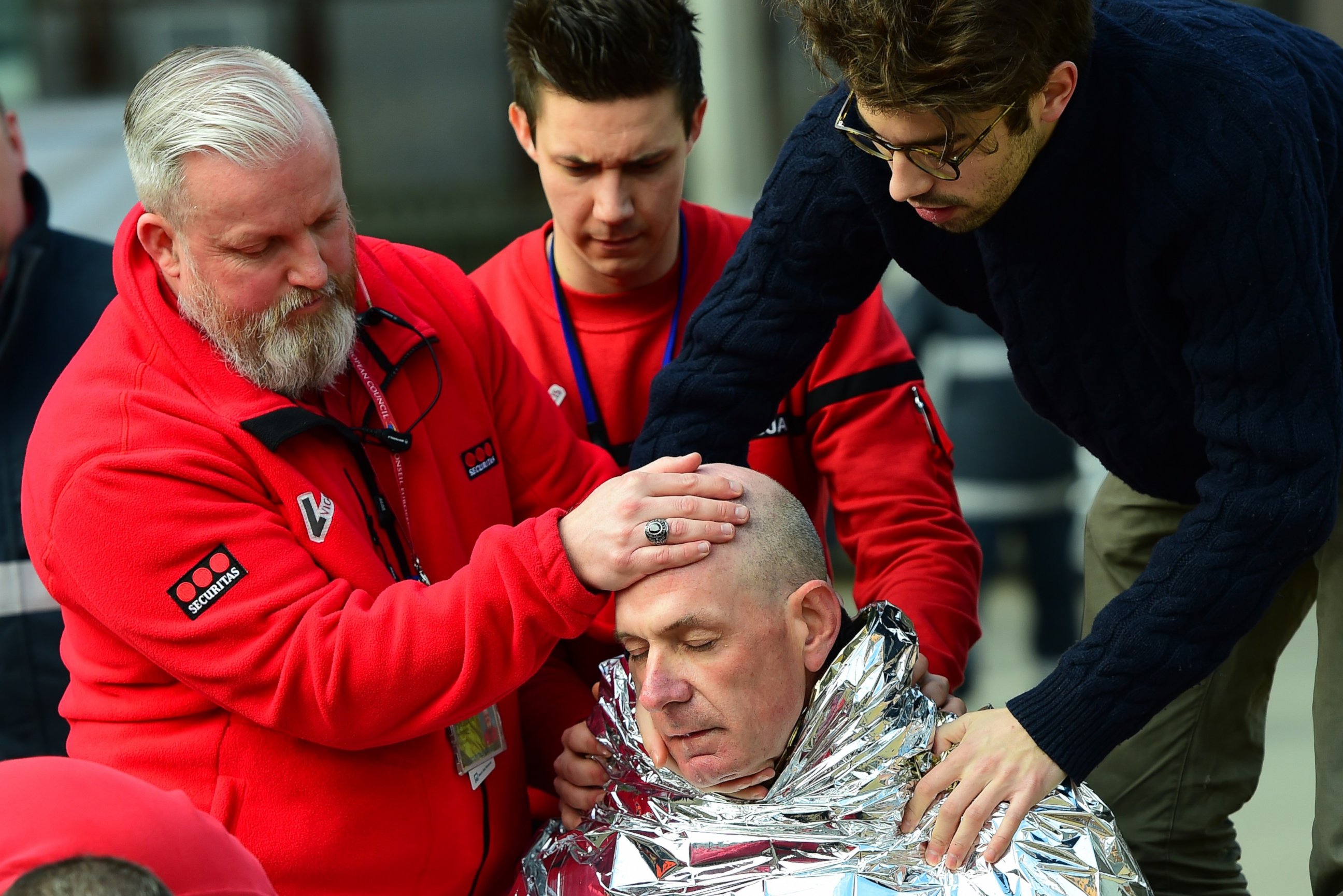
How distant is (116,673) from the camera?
6.83 feet

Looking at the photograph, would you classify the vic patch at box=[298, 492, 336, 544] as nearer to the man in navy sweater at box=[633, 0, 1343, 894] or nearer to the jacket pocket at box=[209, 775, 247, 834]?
the jacket pocket at box=[209, 775, 247, 834]

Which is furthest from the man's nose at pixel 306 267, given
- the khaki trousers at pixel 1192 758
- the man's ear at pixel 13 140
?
the khaki trousers at pixel 1192 758

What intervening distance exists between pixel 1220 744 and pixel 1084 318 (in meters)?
1.07

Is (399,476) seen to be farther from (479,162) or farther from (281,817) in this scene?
(479,162)

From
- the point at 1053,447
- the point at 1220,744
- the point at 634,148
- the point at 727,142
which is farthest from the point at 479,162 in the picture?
the point at 1220,744

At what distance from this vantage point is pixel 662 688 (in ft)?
6.75

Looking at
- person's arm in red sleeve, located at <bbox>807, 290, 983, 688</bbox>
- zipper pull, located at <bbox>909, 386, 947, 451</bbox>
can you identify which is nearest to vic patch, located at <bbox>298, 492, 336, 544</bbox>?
person's arm in red sleeve, located at <bbox>807, 290, 983, 688</bbox>

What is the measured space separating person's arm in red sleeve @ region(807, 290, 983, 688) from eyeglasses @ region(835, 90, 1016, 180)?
0.85m

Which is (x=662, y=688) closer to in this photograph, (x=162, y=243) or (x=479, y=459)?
(x=479, y=459)

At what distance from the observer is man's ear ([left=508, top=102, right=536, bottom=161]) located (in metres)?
2.89

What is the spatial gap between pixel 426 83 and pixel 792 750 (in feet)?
20.2

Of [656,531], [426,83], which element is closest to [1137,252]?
[656,531]

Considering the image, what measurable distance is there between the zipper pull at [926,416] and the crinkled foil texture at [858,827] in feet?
2.55

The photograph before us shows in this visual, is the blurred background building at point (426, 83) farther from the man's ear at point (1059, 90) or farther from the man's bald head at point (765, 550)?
the man's ear at point (1059, 90)
